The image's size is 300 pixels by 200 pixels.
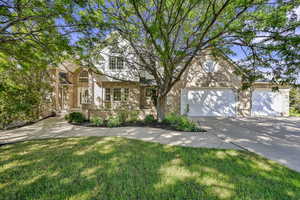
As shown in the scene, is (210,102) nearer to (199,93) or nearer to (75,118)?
(199,93)

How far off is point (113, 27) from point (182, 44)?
4.22 meters

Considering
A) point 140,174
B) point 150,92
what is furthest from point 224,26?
point 150,92

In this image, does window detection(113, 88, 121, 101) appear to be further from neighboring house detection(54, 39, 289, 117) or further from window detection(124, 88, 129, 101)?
window detection(124, 88, 129, 101)

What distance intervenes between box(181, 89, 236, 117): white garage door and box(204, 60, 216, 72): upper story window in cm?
205

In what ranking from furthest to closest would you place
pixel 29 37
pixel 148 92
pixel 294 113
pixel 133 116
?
pixel 294 113, pixel 148 92, pixel 133 116, pixel 29 37

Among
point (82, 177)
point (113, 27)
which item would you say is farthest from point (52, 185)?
point (113, 27)

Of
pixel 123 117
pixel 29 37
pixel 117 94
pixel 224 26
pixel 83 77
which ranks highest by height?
pixel 224 26

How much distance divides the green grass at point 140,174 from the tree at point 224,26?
4324 millimetres

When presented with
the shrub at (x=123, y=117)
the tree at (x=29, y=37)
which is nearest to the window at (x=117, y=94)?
the shrub at (x=123, y=117)

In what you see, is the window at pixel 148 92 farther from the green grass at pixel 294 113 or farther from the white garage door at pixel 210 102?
the green grass at pixel 294 113

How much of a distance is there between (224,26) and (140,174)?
627 centimetres

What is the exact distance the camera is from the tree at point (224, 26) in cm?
473

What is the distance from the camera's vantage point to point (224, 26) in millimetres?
5168

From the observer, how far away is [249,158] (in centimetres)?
359
